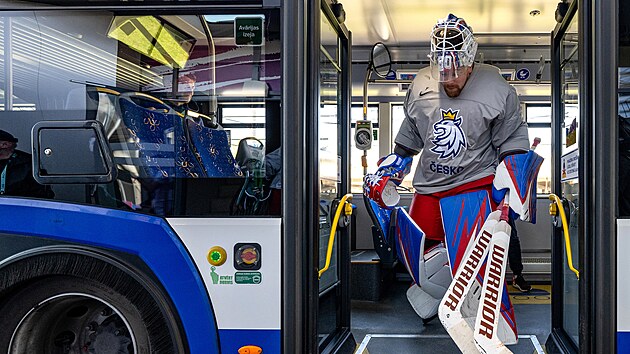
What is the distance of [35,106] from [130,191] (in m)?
0.48

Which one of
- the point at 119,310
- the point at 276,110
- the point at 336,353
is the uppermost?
the point at 276,110

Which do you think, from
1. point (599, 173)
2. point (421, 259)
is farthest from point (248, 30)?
point (421, 259)

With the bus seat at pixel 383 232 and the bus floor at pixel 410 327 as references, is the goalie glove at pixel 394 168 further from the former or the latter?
the bus seat at pixel 383 232

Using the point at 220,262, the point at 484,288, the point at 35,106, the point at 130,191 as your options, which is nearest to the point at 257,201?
the point at 220,262

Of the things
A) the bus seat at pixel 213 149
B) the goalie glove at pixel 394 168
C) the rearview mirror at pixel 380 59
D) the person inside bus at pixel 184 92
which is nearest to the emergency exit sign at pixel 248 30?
the person inside bus at pixel 184 92

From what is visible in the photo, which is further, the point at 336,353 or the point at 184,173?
the point at 336,353

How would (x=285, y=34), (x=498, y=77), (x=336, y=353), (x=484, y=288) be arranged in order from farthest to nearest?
(x=498, y=77)
(x=336, y=353)
(x=484, y=288)
(x=285, y=34)

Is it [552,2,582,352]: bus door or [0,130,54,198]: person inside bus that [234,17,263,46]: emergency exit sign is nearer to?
[0,130,54,198]: person inside bus

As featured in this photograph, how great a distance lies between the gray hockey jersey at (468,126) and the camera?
3.49 meters

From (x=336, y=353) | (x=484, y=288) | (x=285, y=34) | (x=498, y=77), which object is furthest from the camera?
(x=498, y=77)

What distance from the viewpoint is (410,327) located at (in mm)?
4285

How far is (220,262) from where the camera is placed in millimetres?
2387

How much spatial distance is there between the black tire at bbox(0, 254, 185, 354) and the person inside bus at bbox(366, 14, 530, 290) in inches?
67.1

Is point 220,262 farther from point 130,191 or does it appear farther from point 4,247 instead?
point 4,247
